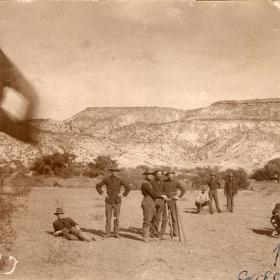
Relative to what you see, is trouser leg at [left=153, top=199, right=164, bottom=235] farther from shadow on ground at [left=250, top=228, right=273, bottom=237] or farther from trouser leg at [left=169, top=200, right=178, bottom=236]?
shadow on ground at [left=250, top=228, right=273, bottom=237]

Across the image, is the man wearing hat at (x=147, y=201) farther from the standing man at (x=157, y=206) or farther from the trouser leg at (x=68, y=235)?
the trouser leg at (x=68, y=235)

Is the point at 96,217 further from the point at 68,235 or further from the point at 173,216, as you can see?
the point at 173,216

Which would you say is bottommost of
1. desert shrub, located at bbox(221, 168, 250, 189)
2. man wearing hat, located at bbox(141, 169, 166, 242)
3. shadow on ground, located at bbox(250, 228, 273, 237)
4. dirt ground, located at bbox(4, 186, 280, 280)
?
dirt ground, located at bbox(4, 186, 280, 280)

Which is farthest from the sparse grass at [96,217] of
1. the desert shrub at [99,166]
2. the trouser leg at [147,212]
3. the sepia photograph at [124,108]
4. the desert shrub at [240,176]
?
the desert shrub at [240,176]

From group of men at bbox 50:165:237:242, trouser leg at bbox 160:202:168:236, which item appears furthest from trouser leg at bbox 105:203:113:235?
trouser leg at bbox 160:202:168:236

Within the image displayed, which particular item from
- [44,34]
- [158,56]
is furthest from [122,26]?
[44,34]

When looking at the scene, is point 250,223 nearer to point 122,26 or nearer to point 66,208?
point 66,208
